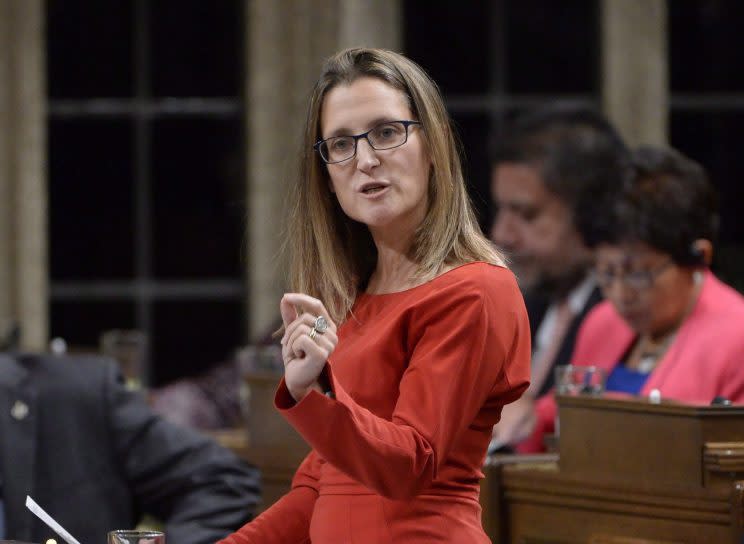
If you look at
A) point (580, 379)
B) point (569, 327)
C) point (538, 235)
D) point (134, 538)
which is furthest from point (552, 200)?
point (134, 538)

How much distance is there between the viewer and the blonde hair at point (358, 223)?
196 centimetres

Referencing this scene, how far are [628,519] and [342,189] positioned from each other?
107cm

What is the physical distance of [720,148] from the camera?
6172 mm

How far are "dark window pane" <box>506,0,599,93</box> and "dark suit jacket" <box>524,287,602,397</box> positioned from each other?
1358 millimetres

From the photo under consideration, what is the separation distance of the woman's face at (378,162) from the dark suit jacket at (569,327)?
283 centimetres

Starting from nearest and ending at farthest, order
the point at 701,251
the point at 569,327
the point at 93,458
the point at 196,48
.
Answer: the point at 93,458
the point at 701,251
the point at 569,327
the point at 196,48

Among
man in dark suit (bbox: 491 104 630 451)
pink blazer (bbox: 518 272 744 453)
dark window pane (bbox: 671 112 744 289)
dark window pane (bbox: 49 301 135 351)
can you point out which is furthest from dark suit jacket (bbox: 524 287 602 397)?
dark window pane (bbox: 49 301 135 351)

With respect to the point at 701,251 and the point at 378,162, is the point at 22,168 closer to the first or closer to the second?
the point at 701,251

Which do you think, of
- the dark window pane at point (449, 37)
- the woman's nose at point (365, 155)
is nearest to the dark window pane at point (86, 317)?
the dark window pane at point (449, 37)

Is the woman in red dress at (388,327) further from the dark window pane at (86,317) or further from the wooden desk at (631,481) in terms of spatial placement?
the dark window pane at (86,317)

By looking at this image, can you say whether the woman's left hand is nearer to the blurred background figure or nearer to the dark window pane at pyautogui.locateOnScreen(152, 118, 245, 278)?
the blurred background figure

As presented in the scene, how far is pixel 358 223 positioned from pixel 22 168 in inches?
169

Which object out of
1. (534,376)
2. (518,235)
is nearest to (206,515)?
(534,376)

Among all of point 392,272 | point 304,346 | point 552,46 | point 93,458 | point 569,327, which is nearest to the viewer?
Answer: point 304,346
